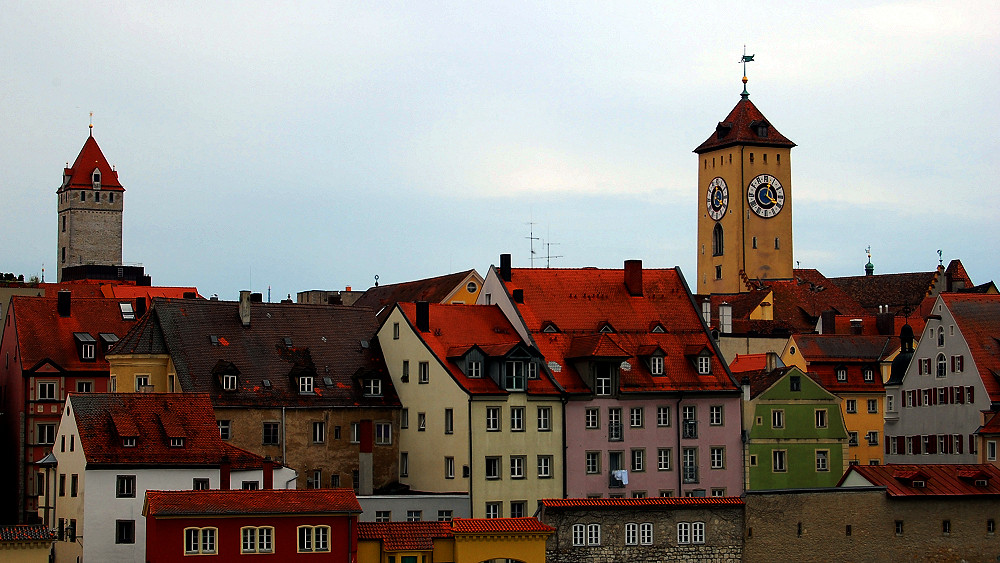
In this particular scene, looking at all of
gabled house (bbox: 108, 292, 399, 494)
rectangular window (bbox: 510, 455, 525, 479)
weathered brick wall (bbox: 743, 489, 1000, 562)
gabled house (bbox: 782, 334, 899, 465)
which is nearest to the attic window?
gabled house (bbox: 108, 292, 399, 494)

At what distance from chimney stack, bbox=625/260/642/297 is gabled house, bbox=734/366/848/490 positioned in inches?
291

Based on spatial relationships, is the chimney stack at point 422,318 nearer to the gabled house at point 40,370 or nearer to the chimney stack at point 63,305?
the gabled house at point 40,370

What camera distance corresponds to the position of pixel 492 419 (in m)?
83.6

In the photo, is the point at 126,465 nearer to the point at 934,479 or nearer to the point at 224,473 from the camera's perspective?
the point at 224,473

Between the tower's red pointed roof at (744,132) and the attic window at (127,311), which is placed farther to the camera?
the tower's red pointed roof at (744,132)

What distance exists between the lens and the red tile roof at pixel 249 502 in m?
69.5

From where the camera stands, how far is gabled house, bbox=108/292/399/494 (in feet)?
277

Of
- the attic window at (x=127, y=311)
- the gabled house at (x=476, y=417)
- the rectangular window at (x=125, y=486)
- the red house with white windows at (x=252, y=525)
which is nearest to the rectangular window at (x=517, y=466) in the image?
the gabled house at (x=476, y=417)

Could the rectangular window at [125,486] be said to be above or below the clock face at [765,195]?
below

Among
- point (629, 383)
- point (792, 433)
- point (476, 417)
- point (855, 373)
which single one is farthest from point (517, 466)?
point (855, 373)

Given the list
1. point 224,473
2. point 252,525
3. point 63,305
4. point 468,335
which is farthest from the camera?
point 63,305

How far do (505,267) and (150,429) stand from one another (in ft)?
75.4

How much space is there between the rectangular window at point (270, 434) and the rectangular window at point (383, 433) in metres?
5.08

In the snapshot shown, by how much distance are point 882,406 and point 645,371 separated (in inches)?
1064
